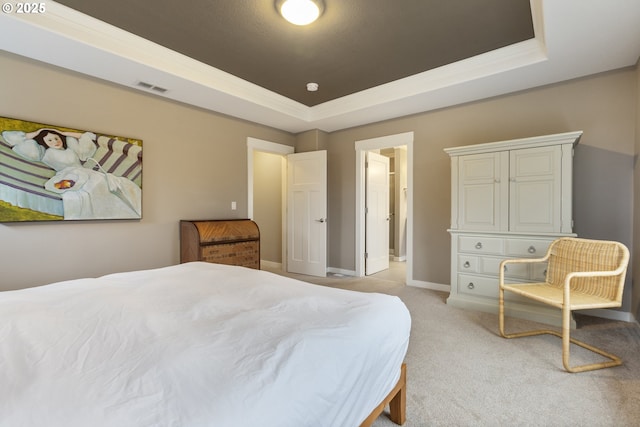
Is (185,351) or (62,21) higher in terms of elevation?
(62,21)

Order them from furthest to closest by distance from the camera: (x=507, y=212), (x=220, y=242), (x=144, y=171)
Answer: (x=220, y=242) < (x=144, y=171) < (x=507, y=212)

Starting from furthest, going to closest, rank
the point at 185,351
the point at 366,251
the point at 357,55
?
1. the point at 366,251
2. the point at 357,55
3. the point at 185,351

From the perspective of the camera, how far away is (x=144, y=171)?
10.6 ft

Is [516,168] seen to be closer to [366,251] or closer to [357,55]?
[357,55]

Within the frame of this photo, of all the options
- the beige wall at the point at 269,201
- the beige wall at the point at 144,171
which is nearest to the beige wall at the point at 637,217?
the beige wall at the point at 144,171

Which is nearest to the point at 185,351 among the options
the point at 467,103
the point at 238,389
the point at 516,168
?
the point at 238,389

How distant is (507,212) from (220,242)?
3.04 meters

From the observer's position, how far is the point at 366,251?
4777 millimetres

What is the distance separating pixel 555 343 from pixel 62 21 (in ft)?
14.6

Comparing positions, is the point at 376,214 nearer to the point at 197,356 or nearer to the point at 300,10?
the point at 300,10

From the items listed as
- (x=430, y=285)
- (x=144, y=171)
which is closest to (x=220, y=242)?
(x=144, y=171)

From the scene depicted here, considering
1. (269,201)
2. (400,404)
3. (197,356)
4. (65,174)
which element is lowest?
(400,404)

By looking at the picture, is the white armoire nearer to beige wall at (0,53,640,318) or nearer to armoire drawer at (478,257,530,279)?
armoire drawer at (478,257,530,279)

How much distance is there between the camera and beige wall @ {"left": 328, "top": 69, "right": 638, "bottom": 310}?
284 cm
